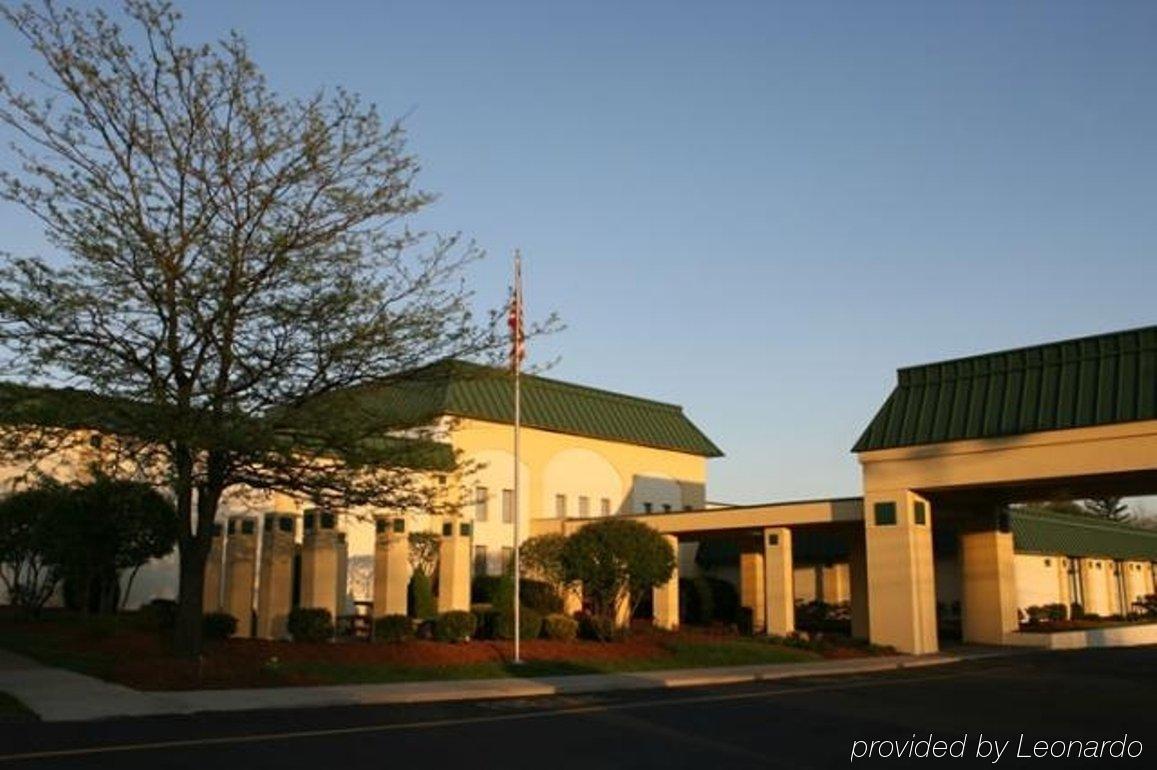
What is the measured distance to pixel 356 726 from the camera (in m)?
14.7

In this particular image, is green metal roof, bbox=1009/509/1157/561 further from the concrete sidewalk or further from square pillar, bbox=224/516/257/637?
square pillar, bbox=224/516/257/637

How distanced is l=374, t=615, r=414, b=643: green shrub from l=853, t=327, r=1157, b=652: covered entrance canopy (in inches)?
593

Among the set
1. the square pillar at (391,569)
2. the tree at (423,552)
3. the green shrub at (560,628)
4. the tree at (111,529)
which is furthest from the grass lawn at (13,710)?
the tree at (423,552)

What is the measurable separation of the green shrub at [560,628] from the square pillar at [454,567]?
2337 millimetres

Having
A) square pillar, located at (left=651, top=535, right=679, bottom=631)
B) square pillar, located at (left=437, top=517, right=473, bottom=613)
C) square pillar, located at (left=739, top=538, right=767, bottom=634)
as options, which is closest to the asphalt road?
square pillar, located at (left=437, top=517, right=473, bottom=613)

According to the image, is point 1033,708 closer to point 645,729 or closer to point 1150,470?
point 645,729

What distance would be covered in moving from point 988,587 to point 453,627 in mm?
21009

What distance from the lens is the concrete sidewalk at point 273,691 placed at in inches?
632

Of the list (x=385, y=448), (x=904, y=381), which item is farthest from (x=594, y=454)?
(x=385, y=448)

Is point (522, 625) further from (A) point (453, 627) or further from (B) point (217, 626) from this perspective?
(B) point (217, 626)

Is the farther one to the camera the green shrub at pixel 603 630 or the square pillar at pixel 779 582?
the square pillar at pixel 779 582

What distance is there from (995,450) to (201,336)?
859 inches

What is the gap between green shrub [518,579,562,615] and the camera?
34938mm

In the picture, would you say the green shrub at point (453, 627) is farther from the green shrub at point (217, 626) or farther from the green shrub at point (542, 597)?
the green shrub at point (542, 597)
